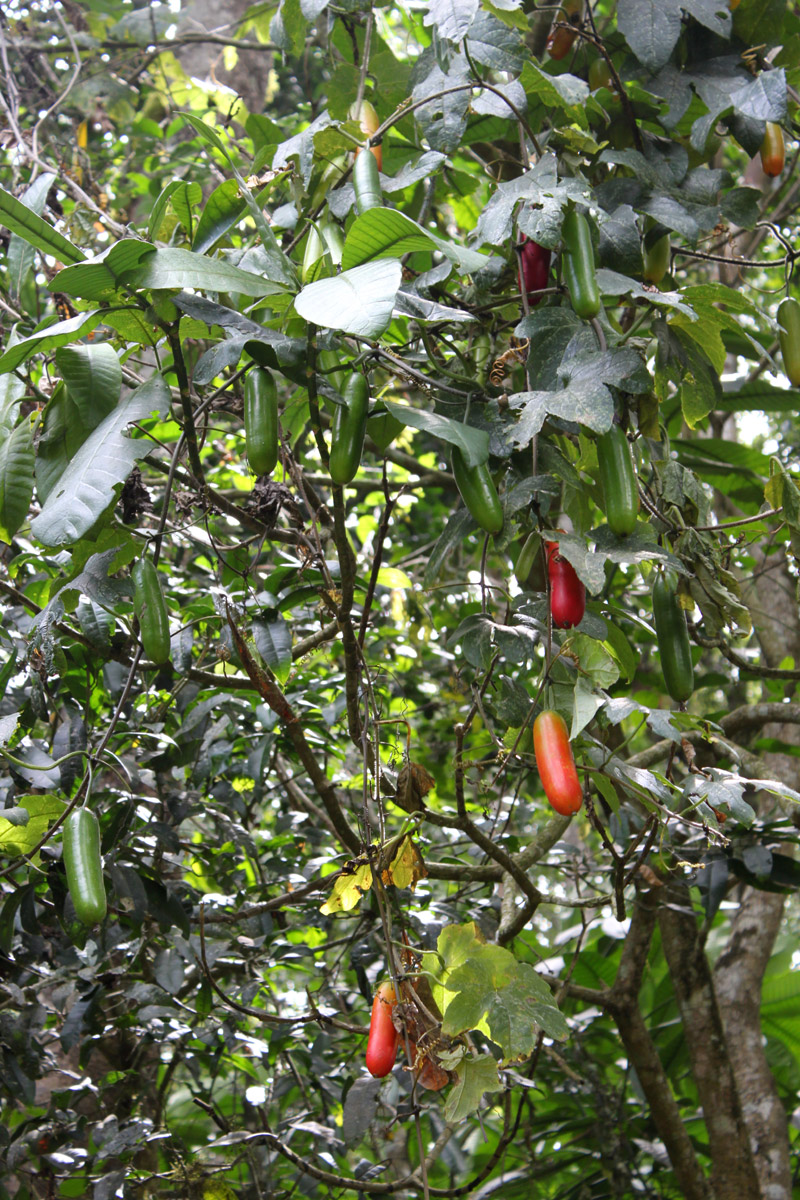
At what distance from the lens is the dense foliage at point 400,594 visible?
42.6 inches

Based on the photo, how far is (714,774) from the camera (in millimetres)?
1295

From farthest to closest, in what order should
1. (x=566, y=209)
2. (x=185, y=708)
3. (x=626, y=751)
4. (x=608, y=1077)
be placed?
1. (x=608, y=1077)
2. (x=626, y=751)
3. (x=185, y=708)
4. (x=566, y=209)

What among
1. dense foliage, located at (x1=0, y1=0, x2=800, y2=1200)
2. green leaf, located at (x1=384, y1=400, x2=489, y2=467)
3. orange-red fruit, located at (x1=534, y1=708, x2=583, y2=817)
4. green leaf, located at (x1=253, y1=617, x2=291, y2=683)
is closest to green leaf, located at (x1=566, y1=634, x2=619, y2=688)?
dense foliage, located at (x1=0, y1=0, x2=800, y2=1200)

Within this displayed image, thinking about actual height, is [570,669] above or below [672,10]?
below

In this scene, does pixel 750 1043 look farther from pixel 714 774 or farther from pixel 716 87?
pixel 716 87

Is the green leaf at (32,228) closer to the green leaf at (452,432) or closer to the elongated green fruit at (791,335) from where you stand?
the green leaf at (452,432)

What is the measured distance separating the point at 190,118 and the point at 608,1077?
2.95 meters

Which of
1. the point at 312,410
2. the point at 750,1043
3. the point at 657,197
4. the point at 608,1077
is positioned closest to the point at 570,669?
the point at 312,410

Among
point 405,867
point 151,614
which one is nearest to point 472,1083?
point 405,867

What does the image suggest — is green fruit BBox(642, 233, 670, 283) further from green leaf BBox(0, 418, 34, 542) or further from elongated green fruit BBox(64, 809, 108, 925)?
elongated green fruit BBox(64, 809, 108, 925)

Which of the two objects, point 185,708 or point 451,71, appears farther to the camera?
point 185,708

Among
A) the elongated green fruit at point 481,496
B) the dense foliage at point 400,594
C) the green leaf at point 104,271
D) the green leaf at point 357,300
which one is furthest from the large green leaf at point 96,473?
the elongated green fruit at point 481,496

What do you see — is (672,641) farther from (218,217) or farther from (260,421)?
(218,217)

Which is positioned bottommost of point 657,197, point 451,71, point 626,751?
point 626,751
